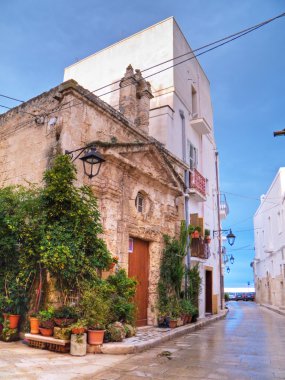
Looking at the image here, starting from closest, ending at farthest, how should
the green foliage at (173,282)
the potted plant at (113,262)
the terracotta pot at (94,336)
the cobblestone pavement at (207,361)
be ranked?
the cobblestone pavement at (207,361)
the terracotta pot at (94,336)
the potted plant at (113,262)
the green foliage at (173,282)

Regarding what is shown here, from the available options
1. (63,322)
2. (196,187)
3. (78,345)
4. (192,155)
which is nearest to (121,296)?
(63,322)

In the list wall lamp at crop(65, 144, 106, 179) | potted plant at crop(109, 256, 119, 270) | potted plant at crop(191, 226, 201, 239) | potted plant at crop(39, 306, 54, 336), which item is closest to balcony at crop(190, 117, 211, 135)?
potted plant at crop(191, 226, 201, 239)

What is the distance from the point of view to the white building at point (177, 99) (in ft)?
44.8

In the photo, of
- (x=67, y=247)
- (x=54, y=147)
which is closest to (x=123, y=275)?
(x=67, y=247)

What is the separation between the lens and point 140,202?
10414 mm

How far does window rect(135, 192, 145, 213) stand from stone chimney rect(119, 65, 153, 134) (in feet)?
7.45

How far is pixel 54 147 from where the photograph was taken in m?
8.00

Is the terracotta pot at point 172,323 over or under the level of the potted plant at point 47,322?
under

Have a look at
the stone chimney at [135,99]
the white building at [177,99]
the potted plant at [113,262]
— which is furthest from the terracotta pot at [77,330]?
the white building at [177,99]

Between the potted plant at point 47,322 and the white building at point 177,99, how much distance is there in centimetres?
721

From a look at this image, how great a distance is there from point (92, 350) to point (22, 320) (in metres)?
1.89

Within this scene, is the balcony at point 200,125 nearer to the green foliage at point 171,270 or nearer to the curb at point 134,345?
the green foliage at point 171,270

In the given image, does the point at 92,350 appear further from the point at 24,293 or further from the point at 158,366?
the point at 24,293

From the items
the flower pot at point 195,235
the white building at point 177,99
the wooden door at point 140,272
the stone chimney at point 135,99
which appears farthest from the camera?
the white building at point 177,99
